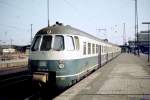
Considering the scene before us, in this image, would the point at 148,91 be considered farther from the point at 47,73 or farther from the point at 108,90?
the point at 47,73

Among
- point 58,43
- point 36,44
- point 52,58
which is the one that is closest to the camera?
point 52,58

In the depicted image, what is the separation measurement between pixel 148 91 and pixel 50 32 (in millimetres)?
5453

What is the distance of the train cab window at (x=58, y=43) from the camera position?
40.9 feet

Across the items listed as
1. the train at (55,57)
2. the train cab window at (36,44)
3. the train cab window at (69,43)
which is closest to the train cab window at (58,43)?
the train at (55,57)

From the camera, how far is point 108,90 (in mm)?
12234

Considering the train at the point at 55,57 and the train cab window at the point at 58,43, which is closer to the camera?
the train at the point at 55,57

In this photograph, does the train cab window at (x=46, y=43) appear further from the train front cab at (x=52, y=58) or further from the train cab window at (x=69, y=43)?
the train cab window at (x=69, y=43)

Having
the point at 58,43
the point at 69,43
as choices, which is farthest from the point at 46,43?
the point at 69,43

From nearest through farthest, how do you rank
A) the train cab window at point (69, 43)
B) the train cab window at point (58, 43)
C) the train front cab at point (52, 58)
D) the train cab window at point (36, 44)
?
the train front cab at point (52, 58)
the train cab window at point (58, 43)
the train cab window at point (69, 43)
the train cab window at point (36, 44)

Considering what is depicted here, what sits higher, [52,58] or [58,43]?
[58,43]

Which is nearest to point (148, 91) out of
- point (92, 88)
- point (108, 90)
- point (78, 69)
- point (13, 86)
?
point (108, 90)

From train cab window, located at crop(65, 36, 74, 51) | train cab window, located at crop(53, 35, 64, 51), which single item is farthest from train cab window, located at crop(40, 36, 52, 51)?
train cab window, located at crop(65, 36, 74, 51)

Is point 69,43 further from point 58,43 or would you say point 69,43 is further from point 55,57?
point 55,57

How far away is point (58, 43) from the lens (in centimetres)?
1258
